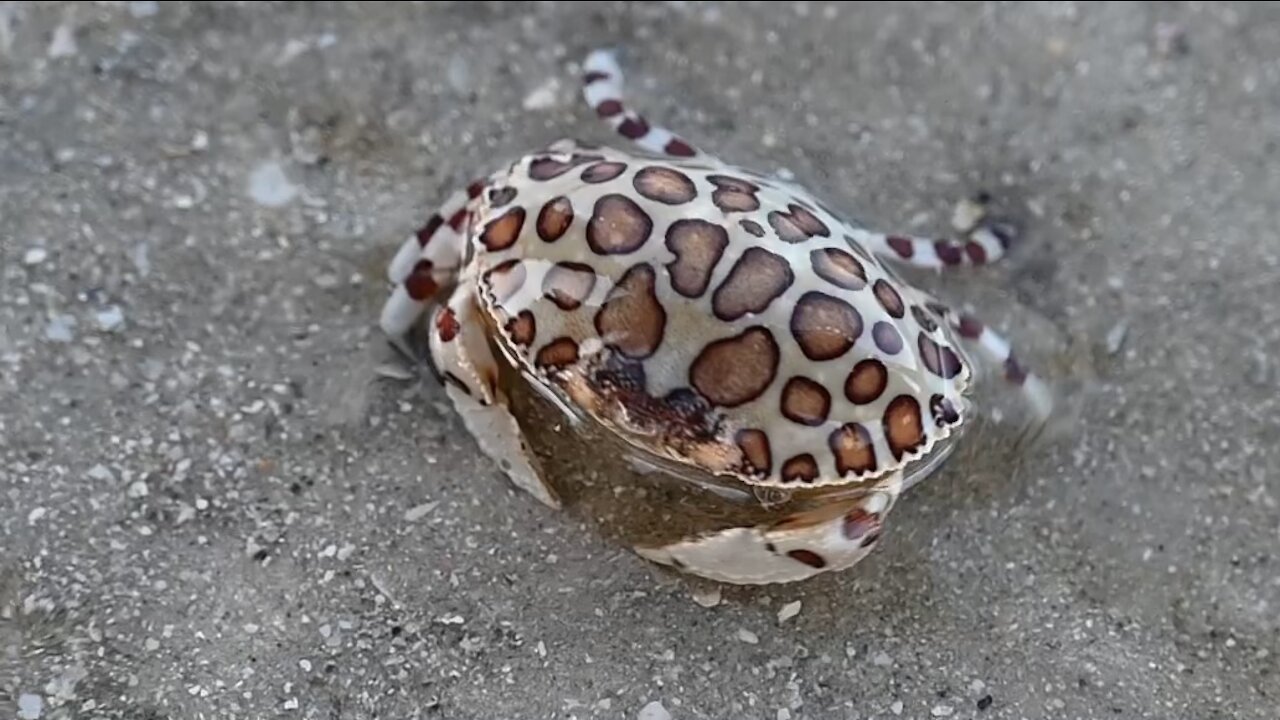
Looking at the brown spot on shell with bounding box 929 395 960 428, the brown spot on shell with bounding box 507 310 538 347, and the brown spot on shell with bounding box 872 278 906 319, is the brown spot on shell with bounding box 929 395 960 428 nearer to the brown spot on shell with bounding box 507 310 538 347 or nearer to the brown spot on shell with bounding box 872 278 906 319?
the brown spot on shell with bounding box 872 278 906 319

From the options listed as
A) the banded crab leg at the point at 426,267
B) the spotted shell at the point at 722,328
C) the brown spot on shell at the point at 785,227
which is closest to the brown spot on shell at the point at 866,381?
the spotted shell at the point at 722,328

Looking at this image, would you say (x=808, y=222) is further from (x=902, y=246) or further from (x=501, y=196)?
(x=501, y=196)

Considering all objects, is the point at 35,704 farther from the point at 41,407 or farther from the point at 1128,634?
the point at 1128,634

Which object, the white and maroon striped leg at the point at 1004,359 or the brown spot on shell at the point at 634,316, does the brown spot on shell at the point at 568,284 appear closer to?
the brown spot on shell at the point at 634,316

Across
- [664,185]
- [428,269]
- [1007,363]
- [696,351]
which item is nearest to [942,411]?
[1007,363]

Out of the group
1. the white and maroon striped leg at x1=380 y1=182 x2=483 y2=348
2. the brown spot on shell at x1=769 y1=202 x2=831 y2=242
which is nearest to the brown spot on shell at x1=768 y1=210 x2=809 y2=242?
the brown spot on shell at x1=769 y1=202 x2=831 y2=242
